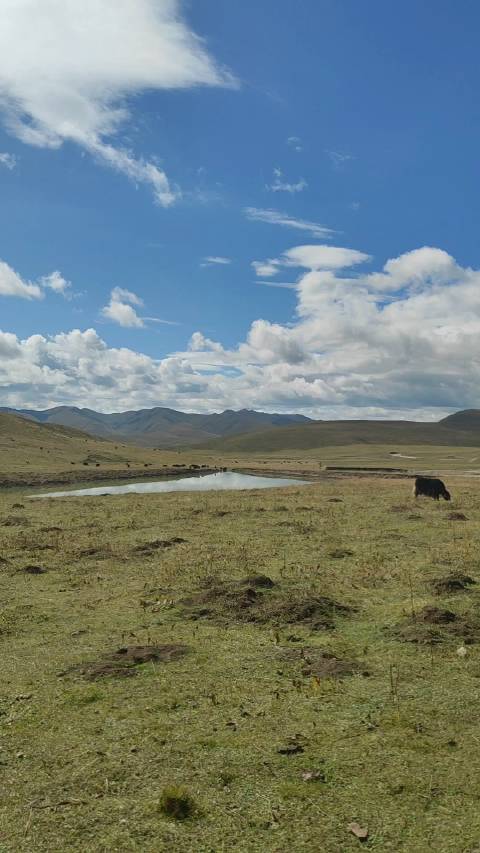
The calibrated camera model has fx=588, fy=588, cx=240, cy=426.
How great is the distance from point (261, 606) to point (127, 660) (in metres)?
4.91

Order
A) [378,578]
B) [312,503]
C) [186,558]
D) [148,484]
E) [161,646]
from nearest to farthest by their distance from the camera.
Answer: [161,646]
[378,578]
[186,558]
[312,503]
[148,484]

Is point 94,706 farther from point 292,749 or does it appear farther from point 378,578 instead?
point 378,578

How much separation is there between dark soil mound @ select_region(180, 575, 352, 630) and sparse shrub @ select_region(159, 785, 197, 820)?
25.1 ft

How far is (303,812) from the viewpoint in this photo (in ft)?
24.8

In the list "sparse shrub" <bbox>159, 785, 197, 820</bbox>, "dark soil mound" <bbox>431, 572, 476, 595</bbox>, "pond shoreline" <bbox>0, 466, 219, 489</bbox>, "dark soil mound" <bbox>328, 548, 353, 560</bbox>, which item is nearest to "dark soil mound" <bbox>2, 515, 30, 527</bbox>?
"dark soil mound" <bbox>328, 548, 353, 560</bbox>

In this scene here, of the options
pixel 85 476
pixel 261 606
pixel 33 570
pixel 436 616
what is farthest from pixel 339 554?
pixel 85 476

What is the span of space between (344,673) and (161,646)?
419cm

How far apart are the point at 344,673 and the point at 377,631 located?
9.45ft

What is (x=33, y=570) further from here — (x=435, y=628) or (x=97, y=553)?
(x=435, y=628)

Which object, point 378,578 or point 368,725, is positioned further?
point 378,578

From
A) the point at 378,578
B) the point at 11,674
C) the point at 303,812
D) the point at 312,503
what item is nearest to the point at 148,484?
the point at 312,503

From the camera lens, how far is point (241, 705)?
34.7 feet

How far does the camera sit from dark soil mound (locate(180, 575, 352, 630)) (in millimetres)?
15500

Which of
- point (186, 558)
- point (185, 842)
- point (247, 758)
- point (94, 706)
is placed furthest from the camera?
point (186, 558)
